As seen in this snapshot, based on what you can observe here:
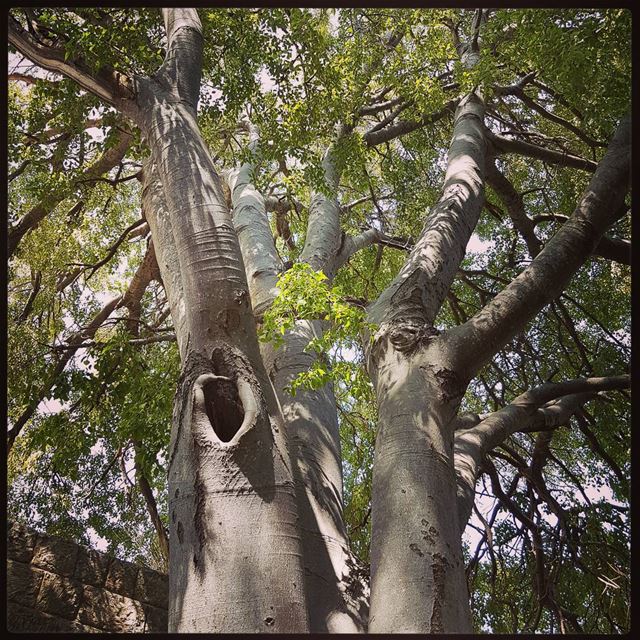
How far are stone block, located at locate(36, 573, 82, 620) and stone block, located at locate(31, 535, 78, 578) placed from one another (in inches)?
1.3

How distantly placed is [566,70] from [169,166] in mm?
2642

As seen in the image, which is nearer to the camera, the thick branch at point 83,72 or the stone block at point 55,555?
the stone block at point 55,555

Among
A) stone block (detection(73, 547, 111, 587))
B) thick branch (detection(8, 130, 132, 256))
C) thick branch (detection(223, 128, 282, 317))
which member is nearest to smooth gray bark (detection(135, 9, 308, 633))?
thick branch (detection(223, 128, 282, 317))

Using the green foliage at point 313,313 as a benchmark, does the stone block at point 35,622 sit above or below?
below

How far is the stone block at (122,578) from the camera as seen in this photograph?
2.78 meters

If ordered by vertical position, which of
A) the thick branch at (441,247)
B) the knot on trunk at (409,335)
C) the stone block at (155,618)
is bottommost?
the stone block at (155,618)

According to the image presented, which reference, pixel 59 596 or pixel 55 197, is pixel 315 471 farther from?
pixel 55 197

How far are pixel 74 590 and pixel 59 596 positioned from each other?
0.06 metres

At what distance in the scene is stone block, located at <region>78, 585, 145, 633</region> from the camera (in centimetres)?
268

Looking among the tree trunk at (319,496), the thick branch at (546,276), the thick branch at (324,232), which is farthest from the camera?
the thick branch at (324,232)

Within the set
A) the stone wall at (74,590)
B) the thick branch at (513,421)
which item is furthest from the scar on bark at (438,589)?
the stone wall at (74,590)

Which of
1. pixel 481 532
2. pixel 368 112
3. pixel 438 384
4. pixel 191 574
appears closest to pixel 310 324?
pixel 438 384

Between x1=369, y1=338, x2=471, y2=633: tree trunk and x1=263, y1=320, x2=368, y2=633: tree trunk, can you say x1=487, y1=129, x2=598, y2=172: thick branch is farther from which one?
x1=369, y1=338, x2=471, y2=633: tree trunk

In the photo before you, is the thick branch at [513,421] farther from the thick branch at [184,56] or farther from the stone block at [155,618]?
the thick branch at [184,56]
